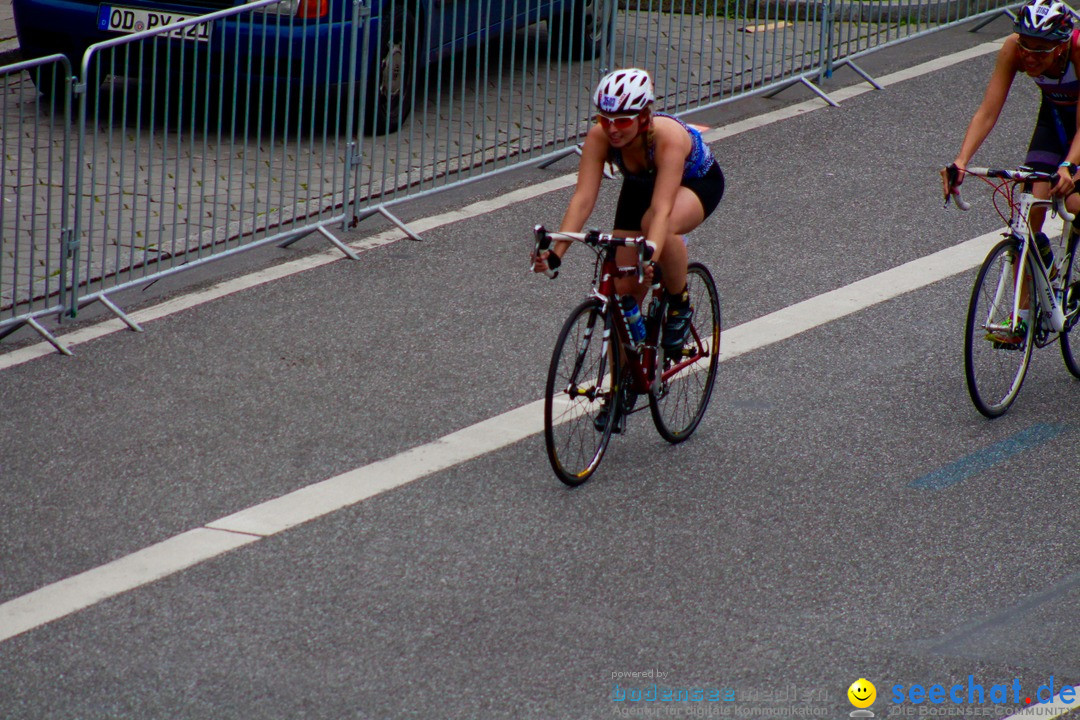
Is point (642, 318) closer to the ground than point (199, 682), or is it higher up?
higher up

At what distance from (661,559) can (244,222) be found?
431 cm

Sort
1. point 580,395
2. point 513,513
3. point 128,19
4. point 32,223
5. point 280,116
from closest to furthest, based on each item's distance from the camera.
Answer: point 513,513 < point 580,395 < point 32,223 < point 280,116 < point 128,19

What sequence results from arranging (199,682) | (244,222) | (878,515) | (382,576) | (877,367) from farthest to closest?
(244,222) < (877,367) < (878,515) < (382,576) < (199,682)

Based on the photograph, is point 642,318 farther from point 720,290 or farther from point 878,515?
point 720,290

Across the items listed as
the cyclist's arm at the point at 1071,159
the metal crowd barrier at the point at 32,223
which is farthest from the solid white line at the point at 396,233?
the cyclist's arm at the point at 1071,159

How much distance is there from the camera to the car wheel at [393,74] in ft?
31.3

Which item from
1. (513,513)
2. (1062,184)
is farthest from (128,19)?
(1062,184)

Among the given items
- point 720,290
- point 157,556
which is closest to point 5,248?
→ point 157,556

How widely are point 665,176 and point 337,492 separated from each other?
178cm

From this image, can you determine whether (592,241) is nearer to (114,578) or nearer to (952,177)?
(952,177)

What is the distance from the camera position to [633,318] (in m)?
6.01

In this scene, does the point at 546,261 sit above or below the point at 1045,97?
below

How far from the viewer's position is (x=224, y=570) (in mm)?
5371

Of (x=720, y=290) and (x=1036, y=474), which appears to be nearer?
(x=1036, y=474)
